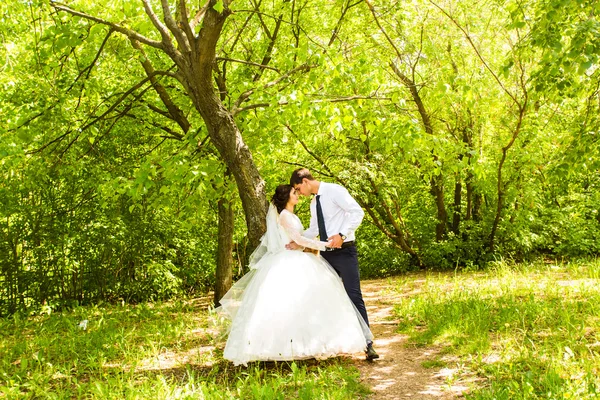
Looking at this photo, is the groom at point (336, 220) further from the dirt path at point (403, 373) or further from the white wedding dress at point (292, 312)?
the dirt path at point (403, 373)

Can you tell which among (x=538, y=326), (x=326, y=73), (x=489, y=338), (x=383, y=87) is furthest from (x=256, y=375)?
(x=383, y=87)

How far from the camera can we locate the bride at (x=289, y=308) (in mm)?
Result: 4992

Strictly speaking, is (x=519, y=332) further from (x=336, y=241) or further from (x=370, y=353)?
(x=336, y=241)

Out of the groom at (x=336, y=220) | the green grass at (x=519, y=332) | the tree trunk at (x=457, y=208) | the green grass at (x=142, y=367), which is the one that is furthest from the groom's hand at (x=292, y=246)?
the tree trunk at (x=457, y=208)

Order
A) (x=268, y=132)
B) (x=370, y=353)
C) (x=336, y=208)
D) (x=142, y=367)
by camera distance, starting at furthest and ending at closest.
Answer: (x=268, y=132) < (x=142, y=367) < (x=336, y=208) < (x=370, y=353)

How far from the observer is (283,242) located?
5.69 metres

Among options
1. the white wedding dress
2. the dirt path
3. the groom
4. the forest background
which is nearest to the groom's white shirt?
the groom

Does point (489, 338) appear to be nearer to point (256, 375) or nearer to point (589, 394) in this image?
point (589, 394)

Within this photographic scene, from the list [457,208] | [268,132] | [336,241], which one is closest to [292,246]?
[336,241]

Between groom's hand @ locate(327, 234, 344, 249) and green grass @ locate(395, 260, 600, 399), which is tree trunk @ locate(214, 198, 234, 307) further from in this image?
groom's hand @ locate(327, 234, 344, 249)

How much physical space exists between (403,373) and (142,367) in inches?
116

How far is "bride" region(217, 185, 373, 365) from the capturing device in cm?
499

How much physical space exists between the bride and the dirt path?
0.34 metres

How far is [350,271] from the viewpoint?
222 inches
